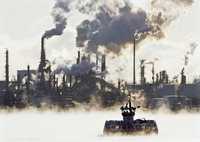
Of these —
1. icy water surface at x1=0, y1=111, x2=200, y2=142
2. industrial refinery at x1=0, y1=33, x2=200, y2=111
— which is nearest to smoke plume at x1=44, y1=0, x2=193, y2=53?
industrial refinery at x1=0, y1=33, x2=200, y2=111

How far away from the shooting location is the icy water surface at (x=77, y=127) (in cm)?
218

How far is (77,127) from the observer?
2203 millimetres

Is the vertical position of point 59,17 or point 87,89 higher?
point 59,17

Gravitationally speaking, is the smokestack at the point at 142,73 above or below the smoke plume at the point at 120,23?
below

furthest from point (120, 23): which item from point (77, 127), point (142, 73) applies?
point (77, 127)

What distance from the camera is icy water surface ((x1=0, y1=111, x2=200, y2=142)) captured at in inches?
85.7

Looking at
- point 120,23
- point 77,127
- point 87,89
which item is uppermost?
point 120,23

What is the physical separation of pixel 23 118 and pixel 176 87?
61 centimetres

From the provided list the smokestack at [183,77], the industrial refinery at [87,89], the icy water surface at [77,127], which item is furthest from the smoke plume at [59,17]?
the smokestack at [183,77]

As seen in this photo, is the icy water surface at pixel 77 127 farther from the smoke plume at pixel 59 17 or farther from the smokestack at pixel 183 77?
the smoke plume at pixel 59 17

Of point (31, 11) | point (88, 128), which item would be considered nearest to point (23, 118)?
point (88, 128)

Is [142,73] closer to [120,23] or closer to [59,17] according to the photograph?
[120,23]

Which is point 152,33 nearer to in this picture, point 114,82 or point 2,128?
point 114,82

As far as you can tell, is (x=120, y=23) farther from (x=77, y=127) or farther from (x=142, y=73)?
(x=77, y=127)
